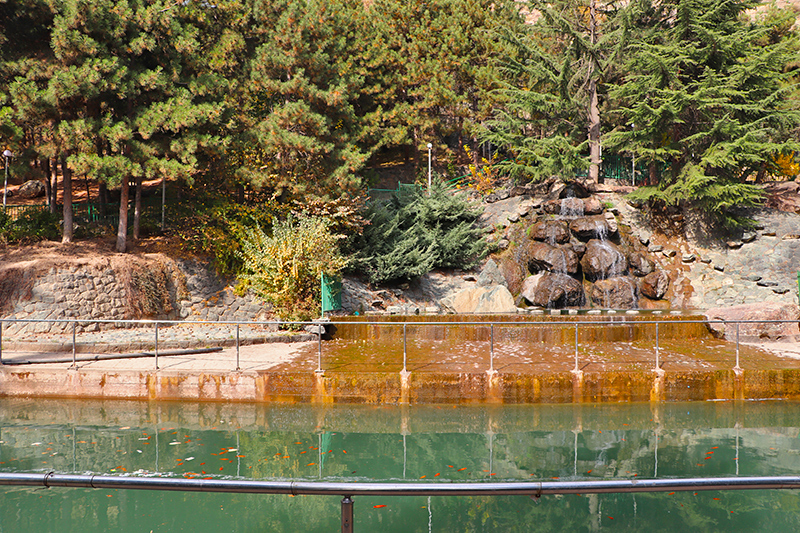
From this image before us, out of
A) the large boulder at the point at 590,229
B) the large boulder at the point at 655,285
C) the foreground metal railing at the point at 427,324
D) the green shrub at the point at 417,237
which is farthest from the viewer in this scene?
the large boulder at the point at 590,229

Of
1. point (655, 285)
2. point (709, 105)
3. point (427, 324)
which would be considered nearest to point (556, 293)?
point (655, 285)

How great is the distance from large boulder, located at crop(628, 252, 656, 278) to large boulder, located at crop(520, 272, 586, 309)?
281cm

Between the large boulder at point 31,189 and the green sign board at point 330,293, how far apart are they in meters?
22.6

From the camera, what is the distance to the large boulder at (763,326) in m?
13.2

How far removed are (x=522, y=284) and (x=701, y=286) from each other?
668cm

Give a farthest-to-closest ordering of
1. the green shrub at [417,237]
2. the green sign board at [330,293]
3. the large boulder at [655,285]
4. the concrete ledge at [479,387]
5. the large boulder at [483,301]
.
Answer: the green shrub at [417,237], the large boulder at [655,285], the large boulder at [483,301], the green sign board at [330,293], the concrete ledge at [479,387]

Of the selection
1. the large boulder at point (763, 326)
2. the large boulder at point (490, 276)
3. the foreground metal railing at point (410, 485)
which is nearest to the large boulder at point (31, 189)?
the large boulder at point (490, 276)

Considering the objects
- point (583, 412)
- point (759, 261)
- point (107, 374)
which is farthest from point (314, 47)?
point (759, 261)

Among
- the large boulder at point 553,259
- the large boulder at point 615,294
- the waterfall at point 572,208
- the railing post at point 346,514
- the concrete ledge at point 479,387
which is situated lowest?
the concrete ledge at point 479,387

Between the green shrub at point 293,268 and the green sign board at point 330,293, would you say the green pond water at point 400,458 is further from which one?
the green sign board at point 330,293

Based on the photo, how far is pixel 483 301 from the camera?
61.6 feet

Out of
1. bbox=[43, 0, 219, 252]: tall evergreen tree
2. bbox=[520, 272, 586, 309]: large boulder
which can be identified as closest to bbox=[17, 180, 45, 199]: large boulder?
bbox=[43, 0, 219, 252]: tall evergreen tree

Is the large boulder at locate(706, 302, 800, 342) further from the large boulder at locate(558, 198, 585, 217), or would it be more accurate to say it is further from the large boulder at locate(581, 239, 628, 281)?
the large boulder at locate(558, 198, 585, 217)

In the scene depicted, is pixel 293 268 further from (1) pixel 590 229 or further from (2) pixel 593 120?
(2) pixel 593 120
